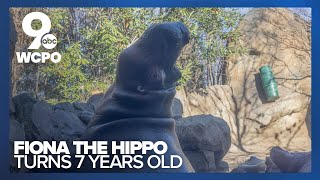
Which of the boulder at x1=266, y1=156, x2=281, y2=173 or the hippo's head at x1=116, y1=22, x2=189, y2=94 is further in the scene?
the boulder at x1=266, y1=156, x2=281, y2=173

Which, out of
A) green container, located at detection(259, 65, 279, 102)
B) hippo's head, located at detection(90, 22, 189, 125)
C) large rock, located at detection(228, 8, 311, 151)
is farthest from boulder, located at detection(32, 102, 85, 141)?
green container, located at detection(259, 65, 279, 102)

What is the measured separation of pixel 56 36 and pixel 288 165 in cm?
193

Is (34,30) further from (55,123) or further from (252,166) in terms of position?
(252,166)

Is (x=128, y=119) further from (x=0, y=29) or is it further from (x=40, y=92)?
(x=0, y=29)

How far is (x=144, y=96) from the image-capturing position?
20.4ft

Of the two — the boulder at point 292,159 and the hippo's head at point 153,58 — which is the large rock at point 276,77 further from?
the hippo's head at point 153,58

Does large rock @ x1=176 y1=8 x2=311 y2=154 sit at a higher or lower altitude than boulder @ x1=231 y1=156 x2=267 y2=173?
higher

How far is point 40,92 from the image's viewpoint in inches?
246

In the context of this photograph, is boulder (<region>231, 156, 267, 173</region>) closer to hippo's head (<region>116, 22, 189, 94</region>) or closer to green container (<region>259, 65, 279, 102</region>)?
green container (<region>259, 65, 279, 102</region>)

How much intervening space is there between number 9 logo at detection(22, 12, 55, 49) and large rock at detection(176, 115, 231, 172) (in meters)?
1.16

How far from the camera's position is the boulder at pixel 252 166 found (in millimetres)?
6301

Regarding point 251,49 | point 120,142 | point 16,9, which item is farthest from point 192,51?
point 16,9

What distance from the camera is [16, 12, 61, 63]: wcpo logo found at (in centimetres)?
622

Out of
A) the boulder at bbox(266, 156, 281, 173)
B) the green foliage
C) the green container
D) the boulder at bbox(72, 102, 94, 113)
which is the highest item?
the green foliage
